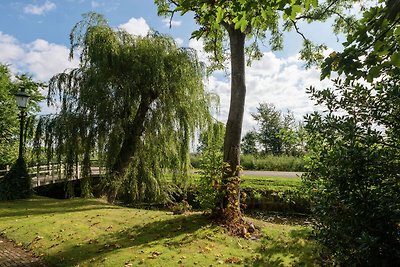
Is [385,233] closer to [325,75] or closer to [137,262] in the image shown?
[325,75]

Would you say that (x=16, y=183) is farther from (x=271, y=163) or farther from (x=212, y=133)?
(x=271, y=163)

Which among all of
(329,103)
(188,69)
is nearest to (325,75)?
(329,103)

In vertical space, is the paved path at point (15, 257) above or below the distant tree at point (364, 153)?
below

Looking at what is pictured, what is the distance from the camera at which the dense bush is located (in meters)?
12.5

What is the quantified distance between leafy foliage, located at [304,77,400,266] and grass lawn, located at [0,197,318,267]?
2.27m

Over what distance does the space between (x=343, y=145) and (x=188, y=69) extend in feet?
32.4

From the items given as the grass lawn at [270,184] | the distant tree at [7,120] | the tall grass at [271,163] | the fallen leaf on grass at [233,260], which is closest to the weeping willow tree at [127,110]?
the grass lawn at [270,184]

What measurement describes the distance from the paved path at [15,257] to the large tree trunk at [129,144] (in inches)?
204

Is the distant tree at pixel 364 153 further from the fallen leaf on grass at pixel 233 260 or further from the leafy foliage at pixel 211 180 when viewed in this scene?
the leafy foliage at pixel 211 180

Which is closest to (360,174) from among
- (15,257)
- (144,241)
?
(144,241)

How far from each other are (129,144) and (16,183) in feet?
14.7

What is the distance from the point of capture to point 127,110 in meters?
12.4

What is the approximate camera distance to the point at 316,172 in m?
3.75

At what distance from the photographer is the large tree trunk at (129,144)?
12.4m
